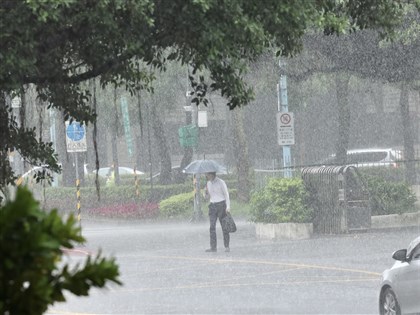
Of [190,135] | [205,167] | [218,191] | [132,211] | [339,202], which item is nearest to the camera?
[218,191]

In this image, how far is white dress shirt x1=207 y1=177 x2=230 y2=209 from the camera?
2681 cm

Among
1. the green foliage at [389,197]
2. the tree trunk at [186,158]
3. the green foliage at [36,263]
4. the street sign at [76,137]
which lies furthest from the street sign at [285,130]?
the green foliage at [36,263]

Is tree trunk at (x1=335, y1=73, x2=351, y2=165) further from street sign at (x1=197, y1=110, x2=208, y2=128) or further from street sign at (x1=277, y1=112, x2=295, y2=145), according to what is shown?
street sign at (x1=277, y1=112, x2=295, y2=145)

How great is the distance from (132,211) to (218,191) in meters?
16.5

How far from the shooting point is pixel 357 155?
206 ft

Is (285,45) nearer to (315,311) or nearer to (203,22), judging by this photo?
(203,22)

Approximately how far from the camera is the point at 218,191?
1059 inches

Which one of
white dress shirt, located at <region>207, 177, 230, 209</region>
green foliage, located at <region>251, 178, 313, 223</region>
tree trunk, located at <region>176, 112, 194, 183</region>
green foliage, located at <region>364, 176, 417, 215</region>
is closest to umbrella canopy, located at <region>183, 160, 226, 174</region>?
white dress shirt, located at <region>207, 177, 230, 209</region>

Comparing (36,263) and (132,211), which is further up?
(36,263)

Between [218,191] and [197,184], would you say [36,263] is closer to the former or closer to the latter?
[218,191]

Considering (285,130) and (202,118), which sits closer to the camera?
(285,130)

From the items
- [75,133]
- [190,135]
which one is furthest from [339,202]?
[190,135]

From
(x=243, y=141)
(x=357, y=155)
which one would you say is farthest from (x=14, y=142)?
(x=357, y=155)

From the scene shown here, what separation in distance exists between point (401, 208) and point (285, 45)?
21.1 m
